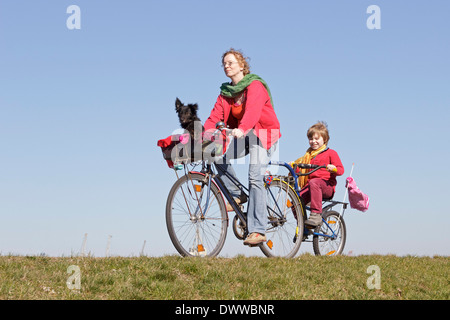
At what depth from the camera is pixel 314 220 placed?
883 centimetres

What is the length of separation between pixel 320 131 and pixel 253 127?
7.70 ft

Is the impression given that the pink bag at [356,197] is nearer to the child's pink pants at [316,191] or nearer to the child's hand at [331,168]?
the child's pink pants at [316,191]

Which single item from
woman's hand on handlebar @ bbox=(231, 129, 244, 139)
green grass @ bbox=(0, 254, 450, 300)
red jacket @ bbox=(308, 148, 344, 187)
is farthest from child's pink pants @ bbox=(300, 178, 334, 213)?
woman's hand on handlebar @ bbox=(231, 129, 244, 139)

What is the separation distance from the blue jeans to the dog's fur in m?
0.82

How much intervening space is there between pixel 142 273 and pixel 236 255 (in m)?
1.95

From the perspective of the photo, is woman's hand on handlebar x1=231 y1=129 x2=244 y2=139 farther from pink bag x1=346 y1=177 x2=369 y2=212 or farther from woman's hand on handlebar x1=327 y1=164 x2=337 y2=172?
pink bag x1=346 y1=177 x2=369 y2=212

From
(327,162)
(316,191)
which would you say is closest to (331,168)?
(327,162)

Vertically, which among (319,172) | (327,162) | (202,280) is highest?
(327,162)

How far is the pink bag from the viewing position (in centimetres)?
978

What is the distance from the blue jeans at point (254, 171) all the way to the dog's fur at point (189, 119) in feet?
2.70

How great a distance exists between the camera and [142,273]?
248 inches

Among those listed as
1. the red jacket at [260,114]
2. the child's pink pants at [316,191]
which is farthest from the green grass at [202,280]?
the red jacket at [260,114]

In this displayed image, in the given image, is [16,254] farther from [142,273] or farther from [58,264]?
[142,273]

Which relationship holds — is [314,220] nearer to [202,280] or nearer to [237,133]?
[237,133]
